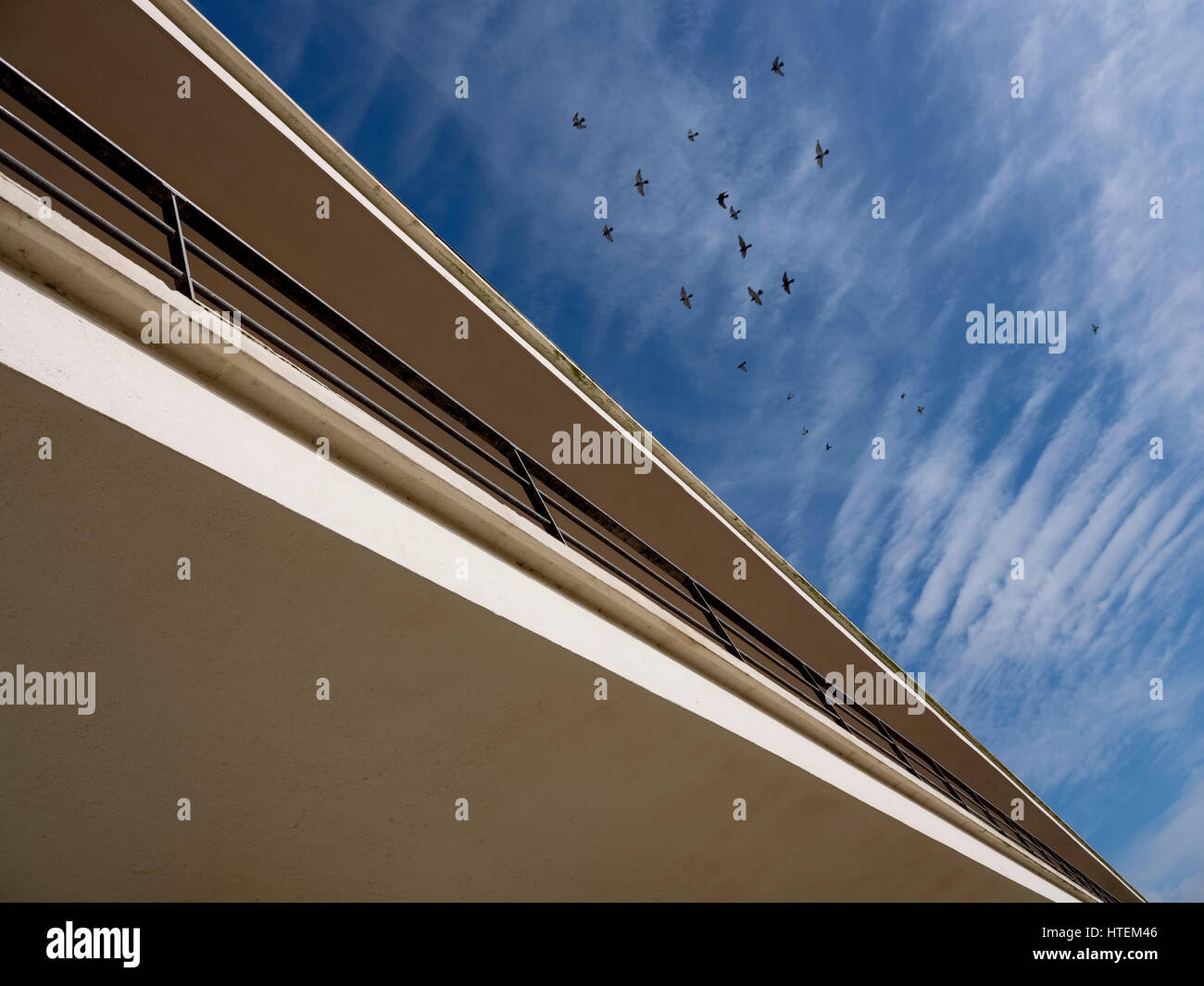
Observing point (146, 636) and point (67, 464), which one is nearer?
point (67, 464)

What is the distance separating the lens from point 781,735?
16.3ft

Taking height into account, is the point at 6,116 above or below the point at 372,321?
below

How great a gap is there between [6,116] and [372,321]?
5.04m

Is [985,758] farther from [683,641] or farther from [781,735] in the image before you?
[683,641]

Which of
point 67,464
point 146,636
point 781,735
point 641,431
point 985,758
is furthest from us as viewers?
point 985,758
